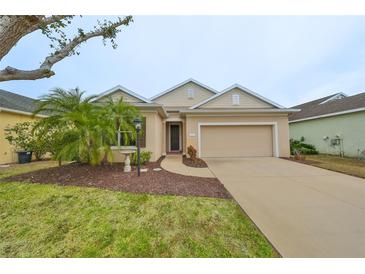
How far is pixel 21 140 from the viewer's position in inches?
399

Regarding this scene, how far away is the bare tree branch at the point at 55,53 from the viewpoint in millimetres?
3489

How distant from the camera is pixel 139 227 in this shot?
120 inches

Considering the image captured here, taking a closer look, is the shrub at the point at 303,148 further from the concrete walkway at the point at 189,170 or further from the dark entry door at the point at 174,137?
the concrete walkway at the point at 189,170

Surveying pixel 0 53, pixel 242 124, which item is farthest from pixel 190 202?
pixel 242 124

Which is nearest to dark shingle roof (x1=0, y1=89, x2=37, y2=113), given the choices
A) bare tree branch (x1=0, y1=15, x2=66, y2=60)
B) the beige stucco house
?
bare tree branch (x1=0, y1=15, x2=66, y2=60)

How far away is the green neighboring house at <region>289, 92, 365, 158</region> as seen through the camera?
10695 millimetres

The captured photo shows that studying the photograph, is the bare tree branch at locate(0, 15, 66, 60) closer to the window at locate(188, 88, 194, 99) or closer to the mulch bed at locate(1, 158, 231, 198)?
the mulch bed at locate(1, 158, 231, 198)

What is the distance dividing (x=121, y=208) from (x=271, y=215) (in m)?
3.17

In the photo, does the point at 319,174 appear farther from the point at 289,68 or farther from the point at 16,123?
the point at 16,123

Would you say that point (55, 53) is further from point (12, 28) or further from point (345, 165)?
point (345, 165)

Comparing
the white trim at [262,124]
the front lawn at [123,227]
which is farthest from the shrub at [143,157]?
the front lawn at [123,227]

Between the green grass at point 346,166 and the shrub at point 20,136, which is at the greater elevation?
the shrub at point 20,136

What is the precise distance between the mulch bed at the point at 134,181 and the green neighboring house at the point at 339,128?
446 inches

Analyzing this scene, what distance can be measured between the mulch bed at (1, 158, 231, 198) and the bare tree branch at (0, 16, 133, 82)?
322 cm
